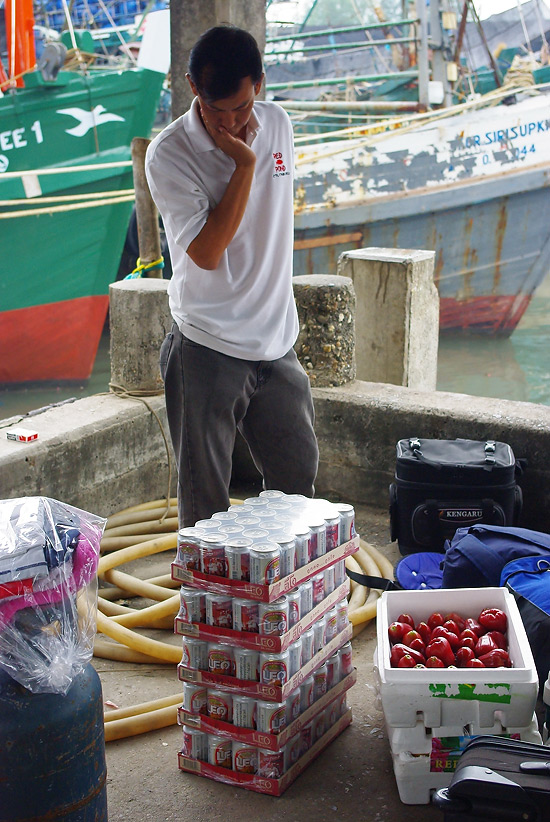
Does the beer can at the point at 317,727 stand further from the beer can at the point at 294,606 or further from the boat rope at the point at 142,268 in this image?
the boat rope at the point at 142,268

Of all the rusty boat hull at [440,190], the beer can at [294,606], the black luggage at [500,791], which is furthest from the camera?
the rusty boat hull at [440,190]

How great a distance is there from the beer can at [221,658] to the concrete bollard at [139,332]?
2521 millimetres

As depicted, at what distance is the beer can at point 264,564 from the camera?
8.07 ft

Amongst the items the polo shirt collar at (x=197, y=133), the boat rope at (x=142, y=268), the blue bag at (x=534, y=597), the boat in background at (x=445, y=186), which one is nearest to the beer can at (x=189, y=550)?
the blue bag at (x=534, y=597)

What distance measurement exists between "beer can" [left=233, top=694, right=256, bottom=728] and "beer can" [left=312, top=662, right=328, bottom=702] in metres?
0.26

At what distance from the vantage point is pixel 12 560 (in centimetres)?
204

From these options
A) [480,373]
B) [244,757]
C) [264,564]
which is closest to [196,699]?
[244,757]

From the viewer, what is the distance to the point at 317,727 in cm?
277

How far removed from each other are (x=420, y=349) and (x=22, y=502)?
4179 mm

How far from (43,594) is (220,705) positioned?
31.3 inches

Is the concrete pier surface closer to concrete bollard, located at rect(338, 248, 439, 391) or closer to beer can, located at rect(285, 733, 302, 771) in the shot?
beer can, located at rect(285, 733, 302, 771)

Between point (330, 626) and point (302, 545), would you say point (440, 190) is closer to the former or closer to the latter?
point (330, 626)

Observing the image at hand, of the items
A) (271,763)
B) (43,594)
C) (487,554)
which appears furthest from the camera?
(487,554)

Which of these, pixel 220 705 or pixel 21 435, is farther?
pixel 21 435
